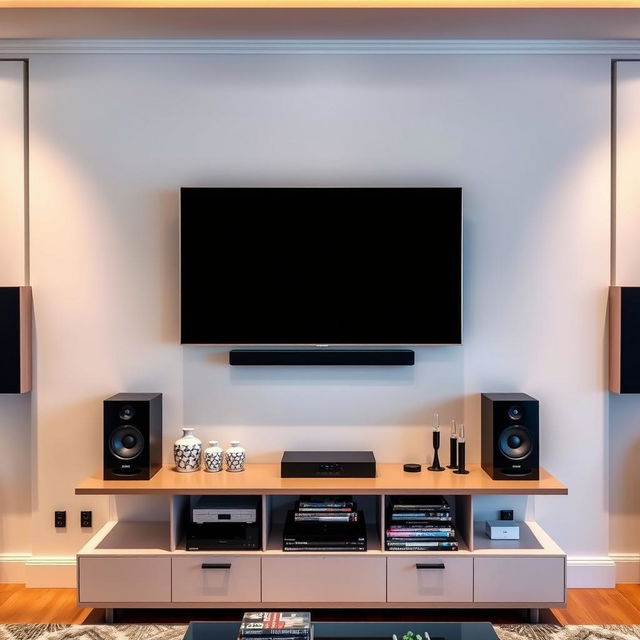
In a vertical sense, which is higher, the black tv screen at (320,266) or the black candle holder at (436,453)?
the black tv screen at (320,266)

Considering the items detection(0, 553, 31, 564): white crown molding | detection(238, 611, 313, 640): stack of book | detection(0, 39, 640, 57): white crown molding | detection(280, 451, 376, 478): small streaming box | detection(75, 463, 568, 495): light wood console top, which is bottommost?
detection(0, 553, 31, 564): white crown molding

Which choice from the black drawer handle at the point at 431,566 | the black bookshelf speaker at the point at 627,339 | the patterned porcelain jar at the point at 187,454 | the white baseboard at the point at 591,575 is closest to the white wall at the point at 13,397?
the patterned porcelain jar at the point at 187,454

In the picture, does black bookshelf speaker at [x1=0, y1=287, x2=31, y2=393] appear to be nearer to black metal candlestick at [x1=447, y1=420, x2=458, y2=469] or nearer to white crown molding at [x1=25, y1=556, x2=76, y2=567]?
white crown molding at [x1=25, y1=556, x2=76, y2=567]

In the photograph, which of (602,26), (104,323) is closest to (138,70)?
(104,323)

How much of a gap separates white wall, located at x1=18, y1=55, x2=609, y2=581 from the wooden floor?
26 centimetres

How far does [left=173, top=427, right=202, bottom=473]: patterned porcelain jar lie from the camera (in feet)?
10.5

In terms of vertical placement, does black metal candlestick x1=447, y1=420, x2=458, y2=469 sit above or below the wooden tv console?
above

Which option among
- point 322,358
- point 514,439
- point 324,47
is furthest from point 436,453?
point 324,47

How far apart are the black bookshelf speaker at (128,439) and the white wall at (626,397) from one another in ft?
7.28

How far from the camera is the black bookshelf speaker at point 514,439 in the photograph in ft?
10.1

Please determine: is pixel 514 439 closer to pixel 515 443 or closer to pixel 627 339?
pixel 515 443

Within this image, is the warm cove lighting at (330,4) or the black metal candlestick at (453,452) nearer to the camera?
the warm cove lighting at (330,4)

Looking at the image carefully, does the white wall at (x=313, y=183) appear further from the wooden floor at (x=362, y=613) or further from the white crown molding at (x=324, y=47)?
the wooden floor at (x=362, y=613)

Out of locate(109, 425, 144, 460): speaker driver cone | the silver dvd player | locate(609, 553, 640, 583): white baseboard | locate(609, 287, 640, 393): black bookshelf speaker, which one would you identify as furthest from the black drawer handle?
locate(109, 425, 144, 460): speaker driver cone
